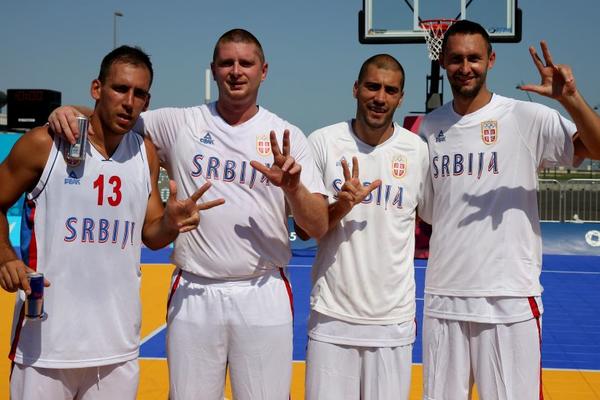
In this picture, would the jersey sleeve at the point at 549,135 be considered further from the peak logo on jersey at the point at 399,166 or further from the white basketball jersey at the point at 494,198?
the peak logo on jersey at the point at 399,166

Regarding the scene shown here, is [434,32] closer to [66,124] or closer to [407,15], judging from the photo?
[407,15]

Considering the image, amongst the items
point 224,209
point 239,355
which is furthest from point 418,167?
point 239,355

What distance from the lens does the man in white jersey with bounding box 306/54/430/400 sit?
3832 millimetres

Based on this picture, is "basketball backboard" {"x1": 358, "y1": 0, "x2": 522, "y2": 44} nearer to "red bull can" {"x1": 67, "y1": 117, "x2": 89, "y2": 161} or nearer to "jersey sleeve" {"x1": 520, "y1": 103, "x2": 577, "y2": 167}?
"jersey sleeve" {"x1": 520, "y1": 103, "x2": 577, "y2": 167}

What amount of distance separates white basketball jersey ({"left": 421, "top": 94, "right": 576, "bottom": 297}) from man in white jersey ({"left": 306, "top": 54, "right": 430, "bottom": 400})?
8.6 inches

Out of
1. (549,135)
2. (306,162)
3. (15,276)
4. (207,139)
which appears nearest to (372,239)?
(306,162)

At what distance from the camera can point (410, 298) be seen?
3.94 meters

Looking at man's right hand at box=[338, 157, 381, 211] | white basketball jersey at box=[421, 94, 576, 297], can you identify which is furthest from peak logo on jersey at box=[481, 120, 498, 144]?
man's right hand at box=[338, 157, 381, 211]

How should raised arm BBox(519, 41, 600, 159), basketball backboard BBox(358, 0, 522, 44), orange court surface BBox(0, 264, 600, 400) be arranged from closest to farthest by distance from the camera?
raised arm BBox(519, 41, 600, 159) → orange court surface BBox(0, 264, 600, 400) → basketball backboard BBox(358, 0, 522, 44)

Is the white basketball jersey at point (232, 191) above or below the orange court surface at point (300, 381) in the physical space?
above

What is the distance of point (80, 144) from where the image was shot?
3305mm

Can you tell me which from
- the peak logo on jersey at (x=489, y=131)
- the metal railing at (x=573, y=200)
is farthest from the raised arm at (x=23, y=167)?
the metal railing at (x=573, y=200)

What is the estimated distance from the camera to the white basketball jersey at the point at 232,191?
372 centimetres

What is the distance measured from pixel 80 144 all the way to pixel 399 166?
1836 millimetres
